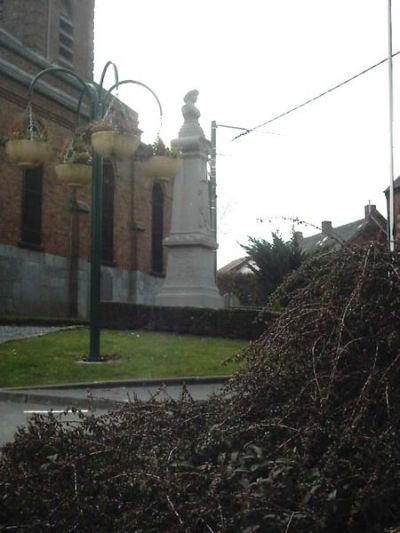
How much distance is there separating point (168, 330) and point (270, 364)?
45.8 feet

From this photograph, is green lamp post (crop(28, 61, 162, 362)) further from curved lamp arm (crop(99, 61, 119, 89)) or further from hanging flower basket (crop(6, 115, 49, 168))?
hanging flower basket (crop(6, 115, 49, 168))

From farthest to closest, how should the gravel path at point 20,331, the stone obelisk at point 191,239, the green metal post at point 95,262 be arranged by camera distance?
1. the stone obelisk at point 191,239
2. the gravel path at point 20,331
3. the green metal post at point 95,262

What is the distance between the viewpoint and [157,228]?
32656 mm

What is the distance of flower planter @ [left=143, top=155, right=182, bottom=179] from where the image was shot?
10938 mm

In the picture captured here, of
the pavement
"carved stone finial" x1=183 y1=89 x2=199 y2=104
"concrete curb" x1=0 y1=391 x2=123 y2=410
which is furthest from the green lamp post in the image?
"carved stone finial" x1=183 y1=89 x2=199 y2=104

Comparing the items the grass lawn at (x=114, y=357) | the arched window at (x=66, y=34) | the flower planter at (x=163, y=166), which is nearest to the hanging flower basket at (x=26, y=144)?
the flower planter at (x=163, y=166)

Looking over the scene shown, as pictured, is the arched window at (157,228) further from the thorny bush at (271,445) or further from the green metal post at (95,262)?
the thorny bush at (271,445)

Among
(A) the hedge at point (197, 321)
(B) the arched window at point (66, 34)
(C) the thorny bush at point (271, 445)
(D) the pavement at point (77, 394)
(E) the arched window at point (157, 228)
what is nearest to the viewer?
(C) the thorny bush at point (271, 445)

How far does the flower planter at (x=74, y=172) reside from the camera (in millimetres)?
11125

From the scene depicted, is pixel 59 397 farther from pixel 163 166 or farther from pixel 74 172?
pixel 163 166

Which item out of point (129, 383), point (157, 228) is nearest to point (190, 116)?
point (129, 383)

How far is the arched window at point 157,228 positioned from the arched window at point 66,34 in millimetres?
6258

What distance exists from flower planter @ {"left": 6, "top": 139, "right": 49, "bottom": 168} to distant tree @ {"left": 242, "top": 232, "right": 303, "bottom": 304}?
10.1m

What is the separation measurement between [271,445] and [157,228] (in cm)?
2977
